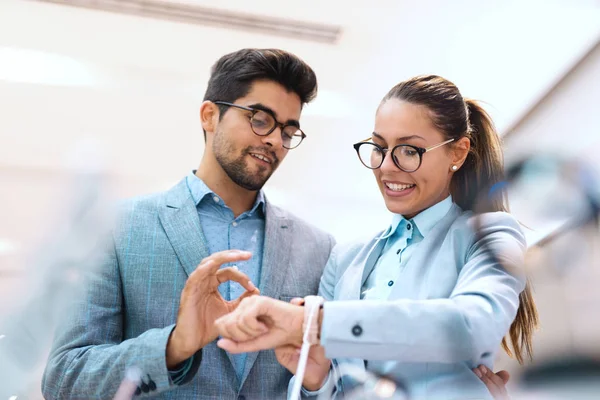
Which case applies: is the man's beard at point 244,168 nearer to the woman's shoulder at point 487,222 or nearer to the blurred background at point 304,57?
the blurred background at point 304,57

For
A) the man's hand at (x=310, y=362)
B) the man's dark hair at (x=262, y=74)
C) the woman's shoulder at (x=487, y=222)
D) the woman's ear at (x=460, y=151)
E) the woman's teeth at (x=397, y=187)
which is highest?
the man's dark hair at (x=262, y=74)

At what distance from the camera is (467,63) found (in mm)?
1381

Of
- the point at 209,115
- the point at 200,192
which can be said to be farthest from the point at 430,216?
the point at 209,115

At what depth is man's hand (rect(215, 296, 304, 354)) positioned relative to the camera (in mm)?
660

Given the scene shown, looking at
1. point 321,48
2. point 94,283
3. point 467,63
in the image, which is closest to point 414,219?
point 94,283

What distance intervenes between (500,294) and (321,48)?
3.54 ft

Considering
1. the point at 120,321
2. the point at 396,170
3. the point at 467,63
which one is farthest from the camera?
the point at 467,63

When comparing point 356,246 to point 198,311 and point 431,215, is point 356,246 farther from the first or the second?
point 198,311

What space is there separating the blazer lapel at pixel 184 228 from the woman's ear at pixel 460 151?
15.7 inches

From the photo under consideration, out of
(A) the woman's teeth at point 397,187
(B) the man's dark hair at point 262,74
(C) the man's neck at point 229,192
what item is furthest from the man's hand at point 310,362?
(B) the man's dark hair at point 262,74

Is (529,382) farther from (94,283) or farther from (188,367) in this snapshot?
(94,283)

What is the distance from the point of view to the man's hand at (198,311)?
0.76m

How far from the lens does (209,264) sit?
0.75 metres

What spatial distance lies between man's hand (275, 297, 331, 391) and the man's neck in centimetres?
38
